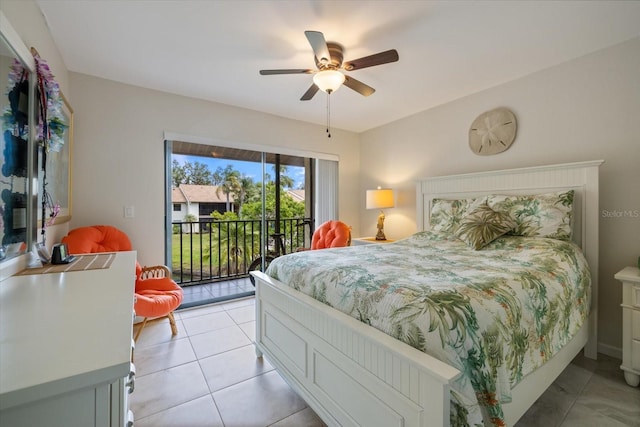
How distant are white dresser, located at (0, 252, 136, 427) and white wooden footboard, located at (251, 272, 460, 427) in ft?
2.82

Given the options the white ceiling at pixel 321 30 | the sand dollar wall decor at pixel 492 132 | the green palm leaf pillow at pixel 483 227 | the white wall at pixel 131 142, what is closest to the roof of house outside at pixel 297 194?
the white wall at pixel 131 142

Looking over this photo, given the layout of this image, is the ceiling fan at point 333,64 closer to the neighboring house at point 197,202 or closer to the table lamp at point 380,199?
the table lamp at point 380,199

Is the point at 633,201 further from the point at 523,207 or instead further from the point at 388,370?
the point at 388,370

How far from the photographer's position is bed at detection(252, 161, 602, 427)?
986 mm

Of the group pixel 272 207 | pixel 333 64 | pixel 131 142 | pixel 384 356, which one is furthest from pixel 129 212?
pixel 384 356

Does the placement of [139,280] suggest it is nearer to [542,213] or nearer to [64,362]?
[64,362]

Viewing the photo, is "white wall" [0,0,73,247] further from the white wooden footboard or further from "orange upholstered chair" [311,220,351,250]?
"orange upholstered chair" [311,220,351,250]

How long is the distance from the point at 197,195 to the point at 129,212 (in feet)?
3.77

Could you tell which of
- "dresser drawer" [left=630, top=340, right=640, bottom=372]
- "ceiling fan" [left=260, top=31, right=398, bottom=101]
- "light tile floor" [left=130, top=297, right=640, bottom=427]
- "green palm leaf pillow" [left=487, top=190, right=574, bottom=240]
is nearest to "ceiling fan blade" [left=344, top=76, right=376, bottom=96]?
"ceiling fan" [left=260, top=31, right=398, bottom=101]

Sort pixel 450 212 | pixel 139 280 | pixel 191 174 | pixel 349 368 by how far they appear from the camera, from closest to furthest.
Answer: pixel 349 368
pixel 139 280
pixel 450 212
pixel 191 174

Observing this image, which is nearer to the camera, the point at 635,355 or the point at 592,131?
the point at 635,355

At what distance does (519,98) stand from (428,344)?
2869mm

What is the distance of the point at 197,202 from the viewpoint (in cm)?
407

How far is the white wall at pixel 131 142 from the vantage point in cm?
270
